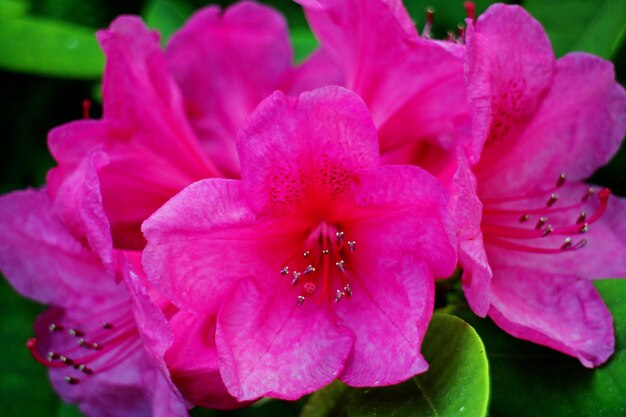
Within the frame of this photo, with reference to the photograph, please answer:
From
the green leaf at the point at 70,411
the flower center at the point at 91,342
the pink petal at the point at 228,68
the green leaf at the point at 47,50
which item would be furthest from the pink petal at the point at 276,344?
the green leaf at the point at 47,50

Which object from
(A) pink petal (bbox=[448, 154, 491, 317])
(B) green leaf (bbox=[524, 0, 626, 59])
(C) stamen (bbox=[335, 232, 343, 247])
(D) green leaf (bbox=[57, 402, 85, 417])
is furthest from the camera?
(D) green leaf (bbox=[57, 402, 85, 417])

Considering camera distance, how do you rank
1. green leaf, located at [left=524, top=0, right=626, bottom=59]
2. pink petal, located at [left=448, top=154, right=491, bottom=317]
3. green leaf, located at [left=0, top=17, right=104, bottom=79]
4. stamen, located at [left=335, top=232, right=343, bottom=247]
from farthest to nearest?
green leaf, located at [left=0, top=17, right=104, bottom=79] → green leaf, located at [left=524, top=0, right=626, bottom=59] → stamen, located at [left=335, top=232, right=343, bottom=247] → pink petal, located at [left=448, top=154, right=491, bottom=317]

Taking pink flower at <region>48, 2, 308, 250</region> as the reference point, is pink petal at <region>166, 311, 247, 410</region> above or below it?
below

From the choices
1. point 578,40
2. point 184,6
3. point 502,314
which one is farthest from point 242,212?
point 184,6

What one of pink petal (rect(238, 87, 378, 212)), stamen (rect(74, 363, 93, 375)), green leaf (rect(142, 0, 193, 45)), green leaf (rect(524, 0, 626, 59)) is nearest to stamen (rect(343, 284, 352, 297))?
pink petal (rect(238, 87, 378, 212))

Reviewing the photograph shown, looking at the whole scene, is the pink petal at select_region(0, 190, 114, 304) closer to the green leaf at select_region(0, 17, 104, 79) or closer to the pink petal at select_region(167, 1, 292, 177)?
the pink petal at select_region(167, 1, 292, 177)

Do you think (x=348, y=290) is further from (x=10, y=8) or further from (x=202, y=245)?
(x=10, y=8)

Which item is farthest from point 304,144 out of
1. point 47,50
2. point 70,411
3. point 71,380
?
point 47,50

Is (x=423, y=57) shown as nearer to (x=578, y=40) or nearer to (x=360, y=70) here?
(x=360, y=70)
